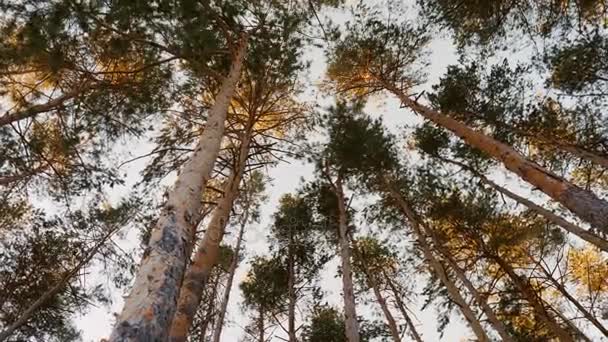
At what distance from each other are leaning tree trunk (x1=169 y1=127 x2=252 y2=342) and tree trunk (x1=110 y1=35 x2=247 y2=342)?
934 millimetres

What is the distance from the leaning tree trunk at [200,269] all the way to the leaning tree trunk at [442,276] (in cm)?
434

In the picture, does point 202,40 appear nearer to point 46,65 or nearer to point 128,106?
point 128,106

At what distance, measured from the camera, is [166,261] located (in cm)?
315

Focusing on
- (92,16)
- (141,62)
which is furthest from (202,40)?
(141,62)

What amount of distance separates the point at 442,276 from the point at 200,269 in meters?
4.83

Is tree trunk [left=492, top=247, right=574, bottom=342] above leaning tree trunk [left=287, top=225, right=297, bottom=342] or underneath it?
underneath

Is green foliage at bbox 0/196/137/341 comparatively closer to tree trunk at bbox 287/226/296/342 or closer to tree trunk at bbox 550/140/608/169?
tree trunk at bbox 287/226/296/342

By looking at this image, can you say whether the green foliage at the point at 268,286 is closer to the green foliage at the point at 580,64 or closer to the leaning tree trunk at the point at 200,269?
the leaning tree trunk at the point at 200,269

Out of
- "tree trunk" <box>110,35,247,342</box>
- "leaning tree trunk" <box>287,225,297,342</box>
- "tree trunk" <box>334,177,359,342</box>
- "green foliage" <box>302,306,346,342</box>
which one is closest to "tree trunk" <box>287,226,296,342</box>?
"leaning tree trunk" <box>287,225,297,342</box>

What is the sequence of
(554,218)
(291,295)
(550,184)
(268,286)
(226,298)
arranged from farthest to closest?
(268,286) → (291,295) → (226,298) → (554,218) → (550,184)

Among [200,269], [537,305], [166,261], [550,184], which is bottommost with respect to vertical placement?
[166,261]

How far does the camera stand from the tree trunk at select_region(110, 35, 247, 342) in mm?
2600

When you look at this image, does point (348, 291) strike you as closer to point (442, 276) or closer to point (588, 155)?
point (442, 276)

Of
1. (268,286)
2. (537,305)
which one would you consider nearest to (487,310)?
(537,305)
